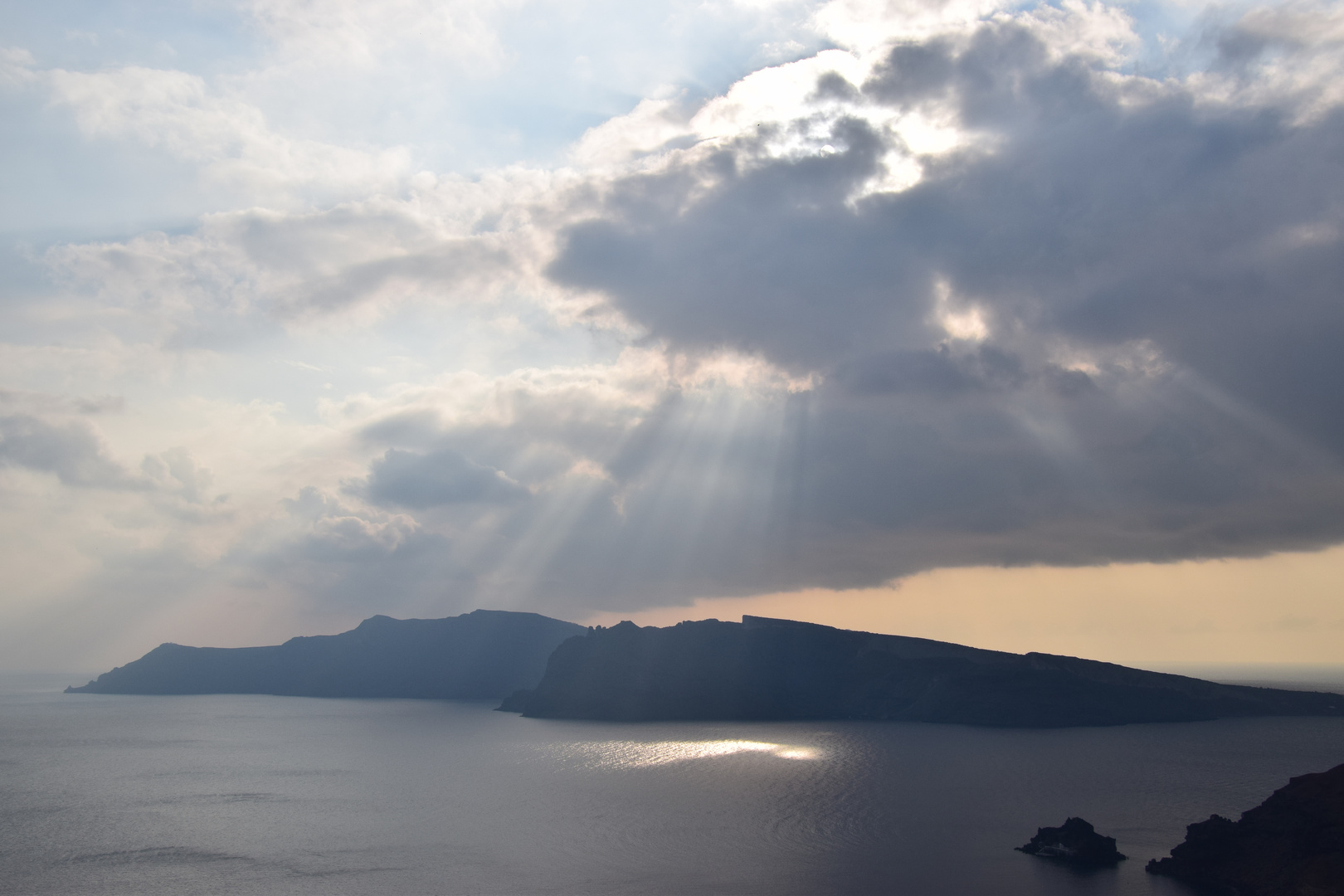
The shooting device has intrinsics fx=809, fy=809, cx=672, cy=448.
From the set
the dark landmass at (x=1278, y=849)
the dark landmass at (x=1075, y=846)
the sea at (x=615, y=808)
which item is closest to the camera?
the dark landmass at (x=1278, y=849)

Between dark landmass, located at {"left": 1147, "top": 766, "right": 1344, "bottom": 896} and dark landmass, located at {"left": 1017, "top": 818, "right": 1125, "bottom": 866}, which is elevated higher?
dark landmass, located at {"left": 1147, "top": 766, "right": 1344, "bottom": 896}

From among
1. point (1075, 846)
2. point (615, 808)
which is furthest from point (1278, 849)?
point (615, 808)

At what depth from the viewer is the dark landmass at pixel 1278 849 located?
5094 centimetres

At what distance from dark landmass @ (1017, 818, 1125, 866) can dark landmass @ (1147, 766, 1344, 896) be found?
3.51m

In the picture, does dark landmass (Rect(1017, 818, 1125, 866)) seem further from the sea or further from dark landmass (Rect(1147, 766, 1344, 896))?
dark landmass (Rect(1147, 766, 1344, 896))

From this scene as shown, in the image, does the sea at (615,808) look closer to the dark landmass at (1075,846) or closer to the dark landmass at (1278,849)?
the dark landmass at (1075,846)

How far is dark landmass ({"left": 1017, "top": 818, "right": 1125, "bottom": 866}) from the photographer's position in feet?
212

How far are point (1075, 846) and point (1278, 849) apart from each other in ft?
46.0

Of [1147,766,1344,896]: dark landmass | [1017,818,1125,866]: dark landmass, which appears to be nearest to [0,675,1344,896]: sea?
[1017,818,1125,866]: dark landmass

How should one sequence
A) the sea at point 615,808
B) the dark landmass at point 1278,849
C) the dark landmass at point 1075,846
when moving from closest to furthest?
1. the dark landmass at point 1278,849
2. the sea at point 615,808
3. the dark landmass at point 1075,846

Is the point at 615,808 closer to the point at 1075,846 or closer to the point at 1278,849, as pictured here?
the point at 1075,846

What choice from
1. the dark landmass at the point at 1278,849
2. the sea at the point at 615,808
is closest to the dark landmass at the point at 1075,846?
the sea at the point at 615,808

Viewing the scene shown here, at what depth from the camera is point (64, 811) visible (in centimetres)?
9162

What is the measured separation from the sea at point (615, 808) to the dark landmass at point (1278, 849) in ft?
12.4
